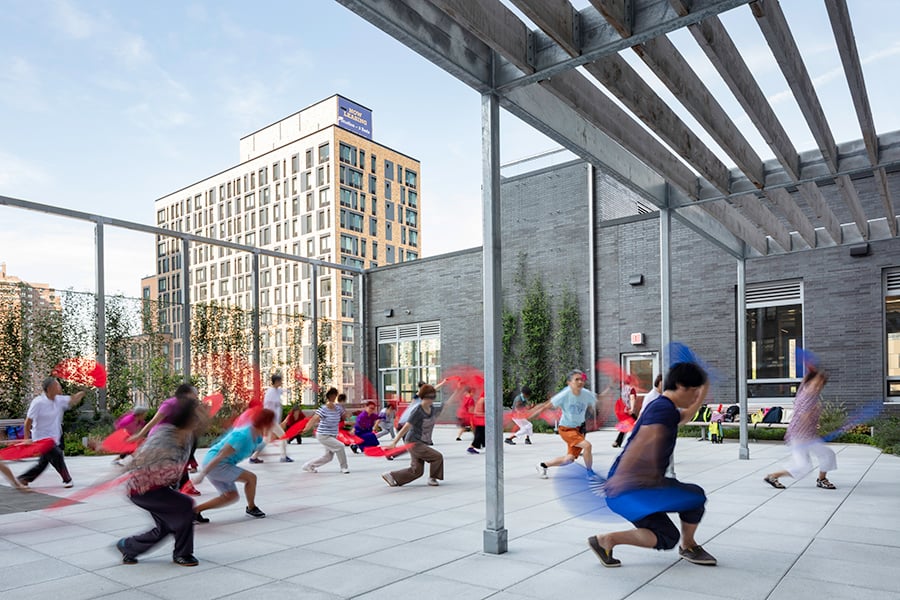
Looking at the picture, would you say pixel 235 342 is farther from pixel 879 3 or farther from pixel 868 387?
pixel 879 3

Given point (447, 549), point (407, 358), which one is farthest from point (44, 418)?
point (407, 358)

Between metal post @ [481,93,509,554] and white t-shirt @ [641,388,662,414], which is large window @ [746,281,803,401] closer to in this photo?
white t-shirt @ [641,388,662,414]

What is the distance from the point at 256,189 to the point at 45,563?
82.6m

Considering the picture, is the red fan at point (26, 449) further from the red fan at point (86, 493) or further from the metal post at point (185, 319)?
the metal post at point (185, 319)

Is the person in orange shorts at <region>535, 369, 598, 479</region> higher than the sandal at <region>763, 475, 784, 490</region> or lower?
higher

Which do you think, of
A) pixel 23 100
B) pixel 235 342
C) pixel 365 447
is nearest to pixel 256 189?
pixel 23 100

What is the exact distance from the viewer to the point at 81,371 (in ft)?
60.0

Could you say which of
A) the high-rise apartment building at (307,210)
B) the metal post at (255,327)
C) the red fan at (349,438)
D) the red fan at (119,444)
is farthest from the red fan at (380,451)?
the high-rise apartment building at (307,210)

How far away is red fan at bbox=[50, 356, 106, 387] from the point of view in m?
17.9

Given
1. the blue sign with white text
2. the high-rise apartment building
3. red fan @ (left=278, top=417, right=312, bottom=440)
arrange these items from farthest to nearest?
the blue sign with white text, the high-rise apartment building, red fan @ (left=278, top=417, right=312, bottom=440)

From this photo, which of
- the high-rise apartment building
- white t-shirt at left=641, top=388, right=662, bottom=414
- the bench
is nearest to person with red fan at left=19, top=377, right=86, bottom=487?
white t-shirt at left=641, top=388, right=662, bottom=414

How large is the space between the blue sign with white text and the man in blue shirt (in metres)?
77.2

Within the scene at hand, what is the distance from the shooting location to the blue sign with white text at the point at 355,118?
78.9 metres

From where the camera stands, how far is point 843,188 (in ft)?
31.2
